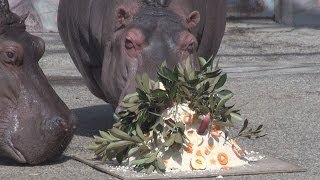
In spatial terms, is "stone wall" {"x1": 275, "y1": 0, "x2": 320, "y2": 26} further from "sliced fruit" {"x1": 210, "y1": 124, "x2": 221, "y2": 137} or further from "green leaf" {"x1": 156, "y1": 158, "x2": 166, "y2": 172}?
"green leaf" {"x1": 156, "y1": 158, "x2": 166, "y2": 172}

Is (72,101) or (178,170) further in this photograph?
(72,101)

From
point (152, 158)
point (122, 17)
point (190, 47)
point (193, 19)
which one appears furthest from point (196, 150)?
point (122, 17)

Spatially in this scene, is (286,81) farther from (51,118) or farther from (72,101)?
(51,118)

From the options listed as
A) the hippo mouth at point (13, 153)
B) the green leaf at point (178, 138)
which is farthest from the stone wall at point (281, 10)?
the hippo mouth at point (13, 153)

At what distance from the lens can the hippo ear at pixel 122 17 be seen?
21.5ft

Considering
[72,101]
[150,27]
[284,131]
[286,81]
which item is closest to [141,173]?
[150,27]

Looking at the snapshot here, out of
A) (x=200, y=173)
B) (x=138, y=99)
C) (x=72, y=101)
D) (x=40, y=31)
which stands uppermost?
(x=138, y=99)

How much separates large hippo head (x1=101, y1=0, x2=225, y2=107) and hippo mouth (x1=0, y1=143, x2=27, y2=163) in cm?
86

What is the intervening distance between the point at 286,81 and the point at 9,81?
480 centimetres

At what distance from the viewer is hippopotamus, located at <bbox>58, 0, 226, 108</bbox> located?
20.6ft

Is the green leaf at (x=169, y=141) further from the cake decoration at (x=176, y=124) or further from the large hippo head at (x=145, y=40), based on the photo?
the large hippo head at (x=145, y=40)

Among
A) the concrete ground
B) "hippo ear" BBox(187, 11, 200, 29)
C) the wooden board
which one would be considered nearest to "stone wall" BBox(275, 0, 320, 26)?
the concrete ground

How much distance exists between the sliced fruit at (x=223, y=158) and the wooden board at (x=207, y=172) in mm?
67

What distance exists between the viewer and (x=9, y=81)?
5.66 m
